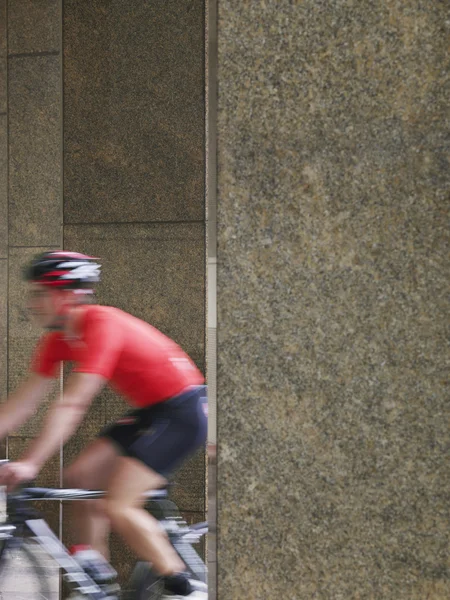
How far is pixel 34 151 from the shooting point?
672 cm

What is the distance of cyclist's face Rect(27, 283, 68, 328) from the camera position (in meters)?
4.05

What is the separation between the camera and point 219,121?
2279mm

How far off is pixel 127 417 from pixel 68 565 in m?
0.87

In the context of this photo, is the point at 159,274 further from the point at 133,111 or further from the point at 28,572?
A: the point at 28,572

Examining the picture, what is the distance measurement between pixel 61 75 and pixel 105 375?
370 centimetres

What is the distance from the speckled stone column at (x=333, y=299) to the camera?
216 centimetres

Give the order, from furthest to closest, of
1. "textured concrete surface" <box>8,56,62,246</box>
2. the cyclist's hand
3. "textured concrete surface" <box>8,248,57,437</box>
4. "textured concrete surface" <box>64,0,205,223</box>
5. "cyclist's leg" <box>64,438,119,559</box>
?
1. "textured concrete surface" <box>8,248,57,437</box>
2. "textured concrete surface" <box>8,56,62,246</box>
3. "textured concrete surface" <box>64,0,205,223</box>
4. "cyclist's leg" <box>64,438,119,559</box>
5. the cyclist's hand

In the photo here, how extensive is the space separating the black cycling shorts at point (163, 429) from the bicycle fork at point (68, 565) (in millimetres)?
622

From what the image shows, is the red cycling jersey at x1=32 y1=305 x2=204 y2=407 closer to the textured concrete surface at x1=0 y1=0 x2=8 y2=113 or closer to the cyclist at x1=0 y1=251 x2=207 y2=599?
the cyclist at x1=0 y1=251 x2=207 y2=599

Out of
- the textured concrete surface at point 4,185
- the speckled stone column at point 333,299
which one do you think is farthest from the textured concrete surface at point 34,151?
the speckled stone column at point 333,299

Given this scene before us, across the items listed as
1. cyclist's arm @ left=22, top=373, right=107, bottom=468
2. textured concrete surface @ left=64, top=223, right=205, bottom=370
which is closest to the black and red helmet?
cyclist's arm @ left=22, top=373, right=107, bottom=468

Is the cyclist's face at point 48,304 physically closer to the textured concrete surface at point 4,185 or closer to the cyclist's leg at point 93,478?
the cyclist's leg at point 93,478

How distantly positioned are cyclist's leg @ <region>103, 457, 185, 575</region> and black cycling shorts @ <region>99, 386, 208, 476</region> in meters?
0.06

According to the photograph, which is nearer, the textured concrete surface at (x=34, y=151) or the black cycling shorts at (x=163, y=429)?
the black cycling shorts at (x=163, y=429)
